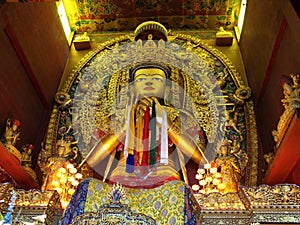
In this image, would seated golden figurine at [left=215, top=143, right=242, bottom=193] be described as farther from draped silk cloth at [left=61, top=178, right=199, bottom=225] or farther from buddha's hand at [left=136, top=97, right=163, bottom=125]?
buddha's hand at [left=136, top=97, right=163, bottom=125]

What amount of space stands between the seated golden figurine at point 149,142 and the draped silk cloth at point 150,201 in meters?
0.41

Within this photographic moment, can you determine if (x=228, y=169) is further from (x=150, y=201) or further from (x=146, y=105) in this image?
(x=146, y=105)

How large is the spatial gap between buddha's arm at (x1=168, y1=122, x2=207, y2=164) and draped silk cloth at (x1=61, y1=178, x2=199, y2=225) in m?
1.10

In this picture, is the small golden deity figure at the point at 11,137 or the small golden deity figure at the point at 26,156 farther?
the small golden deity figure at the point at 26,156

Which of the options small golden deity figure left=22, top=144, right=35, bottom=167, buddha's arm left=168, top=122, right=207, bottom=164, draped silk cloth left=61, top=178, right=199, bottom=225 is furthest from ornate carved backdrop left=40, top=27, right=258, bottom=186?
draped silk cloth left=61, top=178, right=199, bottom=225

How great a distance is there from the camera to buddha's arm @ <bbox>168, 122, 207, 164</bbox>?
4.43m

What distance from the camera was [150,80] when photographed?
16.5ft

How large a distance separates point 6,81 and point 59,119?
1.02 metres

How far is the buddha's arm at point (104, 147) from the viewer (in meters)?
4.48

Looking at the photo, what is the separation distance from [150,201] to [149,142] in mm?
1061

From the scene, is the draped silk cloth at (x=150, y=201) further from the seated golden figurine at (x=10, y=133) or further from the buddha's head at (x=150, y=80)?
the buddha's head at (x=150, y=80)

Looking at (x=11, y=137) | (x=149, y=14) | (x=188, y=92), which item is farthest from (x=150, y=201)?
(x=149, y=14)

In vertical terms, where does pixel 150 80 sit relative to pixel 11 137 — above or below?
above

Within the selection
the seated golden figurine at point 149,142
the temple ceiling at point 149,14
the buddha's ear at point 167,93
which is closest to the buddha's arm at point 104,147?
the seated golden figurine at point 149,142
